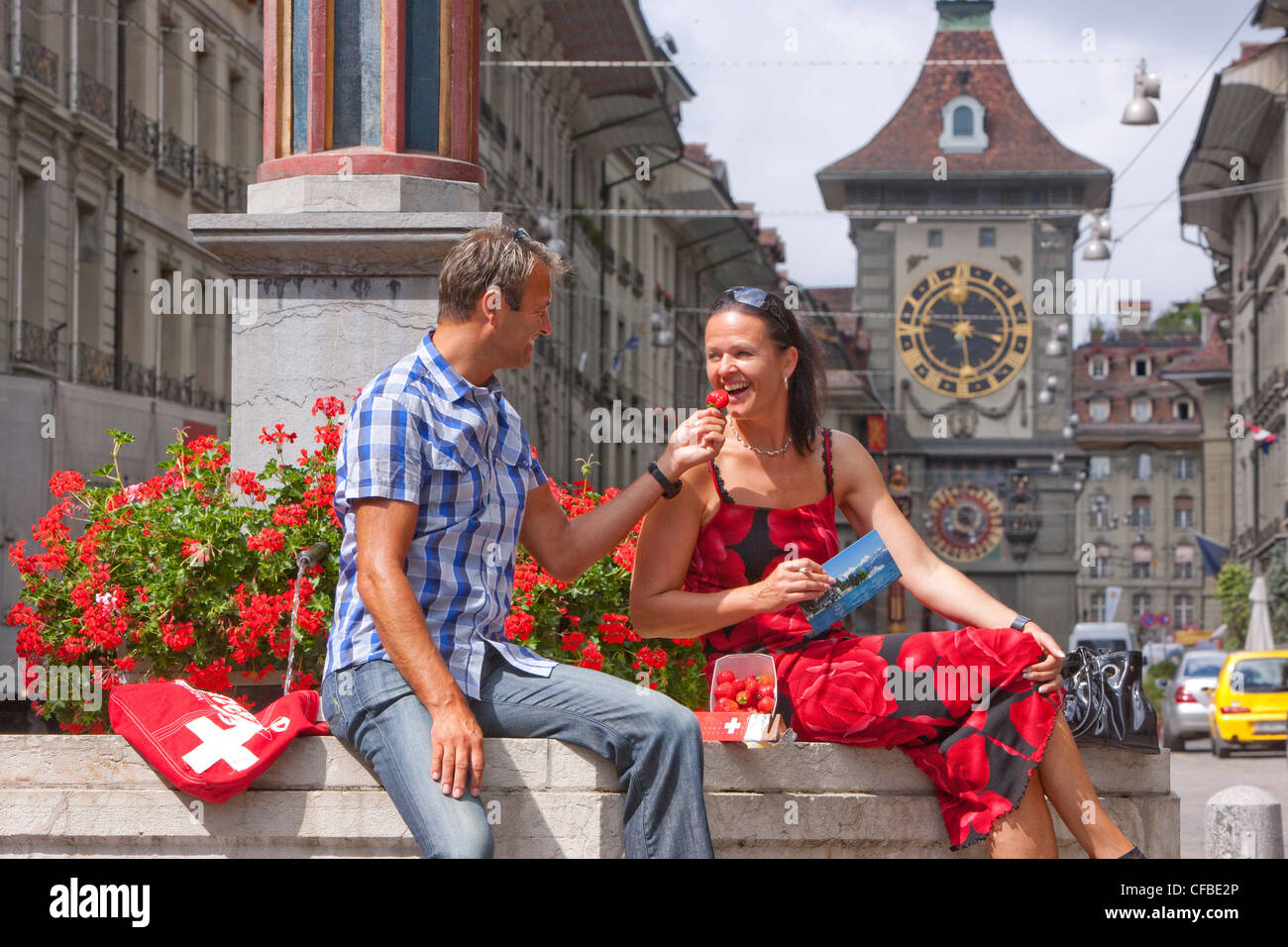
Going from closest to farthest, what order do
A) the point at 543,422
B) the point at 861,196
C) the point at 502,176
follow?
1. the point at 502,176
2. the point at 543,422
3. the point at 861,196

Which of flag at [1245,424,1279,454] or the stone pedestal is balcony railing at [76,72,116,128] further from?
flag at [1245,424,1279,454]

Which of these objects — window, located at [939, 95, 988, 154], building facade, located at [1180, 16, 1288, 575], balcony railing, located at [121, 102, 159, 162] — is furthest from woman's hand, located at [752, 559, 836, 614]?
window, located at [939, 95, 988, 154]


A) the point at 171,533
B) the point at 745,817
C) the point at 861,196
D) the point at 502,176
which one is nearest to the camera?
the point at 745,817

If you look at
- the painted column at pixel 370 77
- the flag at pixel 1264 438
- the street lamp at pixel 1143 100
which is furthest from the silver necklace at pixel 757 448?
the flag at pixel 1264 438

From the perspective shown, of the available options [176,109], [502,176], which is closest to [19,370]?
[176,109]

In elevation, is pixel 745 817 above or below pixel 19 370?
below

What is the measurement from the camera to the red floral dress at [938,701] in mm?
4551

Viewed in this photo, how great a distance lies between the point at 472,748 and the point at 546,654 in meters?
2.17

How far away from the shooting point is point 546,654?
632 centimetres

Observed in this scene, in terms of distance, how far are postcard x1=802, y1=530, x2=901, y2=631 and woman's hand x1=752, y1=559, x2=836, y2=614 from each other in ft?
0.25

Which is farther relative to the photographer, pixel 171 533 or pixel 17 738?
pixel 171 533

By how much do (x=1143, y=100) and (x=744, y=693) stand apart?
21424 millimetres
